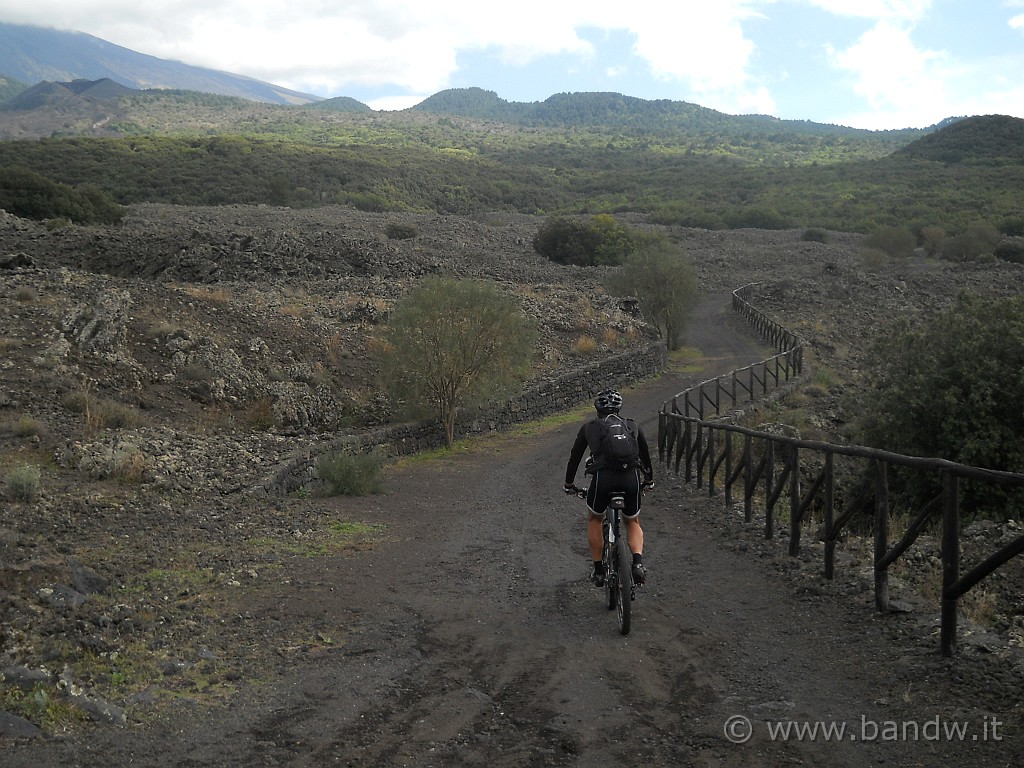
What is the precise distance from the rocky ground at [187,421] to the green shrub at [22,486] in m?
0.07

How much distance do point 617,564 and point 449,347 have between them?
1375 centimetres

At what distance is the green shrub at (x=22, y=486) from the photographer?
9.61 meters

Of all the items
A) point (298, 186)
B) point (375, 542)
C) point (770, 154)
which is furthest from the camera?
point (770, 154)

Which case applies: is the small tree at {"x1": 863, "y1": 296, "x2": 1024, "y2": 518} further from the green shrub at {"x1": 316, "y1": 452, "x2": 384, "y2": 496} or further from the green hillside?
the green hillside

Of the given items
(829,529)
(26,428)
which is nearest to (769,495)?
(829,529)

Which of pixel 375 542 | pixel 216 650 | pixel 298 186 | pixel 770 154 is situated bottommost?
pixel 375 542

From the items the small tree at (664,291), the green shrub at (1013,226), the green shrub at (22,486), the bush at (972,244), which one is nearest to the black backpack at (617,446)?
the green shrub at (22,486)

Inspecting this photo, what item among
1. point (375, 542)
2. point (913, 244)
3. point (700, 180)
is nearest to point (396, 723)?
point (375, 542)

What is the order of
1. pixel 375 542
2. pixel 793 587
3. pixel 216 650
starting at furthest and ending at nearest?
pixel 375 542 < pixel 793 587 < pixel 216 650

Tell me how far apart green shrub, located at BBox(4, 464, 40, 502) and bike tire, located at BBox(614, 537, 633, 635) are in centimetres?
651

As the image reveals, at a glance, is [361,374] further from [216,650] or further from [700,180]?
[700,180]

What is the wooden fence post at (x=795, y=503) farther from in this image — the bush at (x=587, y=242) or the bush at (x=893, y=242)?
the bush at (x=893, y=242)

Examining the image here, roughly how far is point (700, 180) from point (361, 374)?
11642cm

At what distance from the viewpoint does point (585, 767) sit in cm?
464
